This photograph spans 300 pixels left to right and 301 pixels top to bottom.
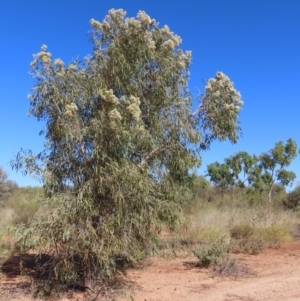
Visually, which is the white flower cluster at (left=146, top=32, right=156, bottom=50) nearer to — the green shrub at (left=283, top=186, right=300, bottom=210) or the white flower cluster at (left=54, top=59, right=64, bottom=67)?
the white flower cluster at (left=54, top=59, right=64, bottom=67)

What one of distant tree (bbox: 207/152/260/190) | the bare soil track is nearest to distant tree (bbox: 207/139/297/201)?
distant tree (bbox: 207/152/260/190)

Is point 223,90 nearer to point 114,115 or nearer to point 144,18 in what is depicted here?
point 144,18

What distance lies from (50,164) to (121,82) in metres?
2.26

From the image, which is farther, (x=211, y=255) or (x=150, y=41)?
(x=211, y=255)

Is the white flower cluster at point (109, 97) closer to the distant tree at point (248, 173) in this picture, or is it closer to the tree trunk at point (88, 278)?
the tree trunk at point (88, 278)

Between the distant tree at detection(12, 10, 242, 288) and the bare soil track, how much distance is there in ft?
3.58

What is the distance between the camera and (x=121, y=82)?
9.18 m

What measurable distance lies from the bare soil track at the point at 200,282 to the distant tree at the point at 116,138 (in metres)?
1.09

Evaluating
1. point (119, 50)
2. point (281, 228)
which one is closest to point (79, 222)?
point (119, 50)

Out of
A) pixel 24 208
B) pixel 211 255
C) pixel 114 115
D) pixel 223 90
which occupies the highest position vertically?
pixel 223 90

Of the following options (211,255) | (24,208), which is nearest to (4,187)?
(24,208)

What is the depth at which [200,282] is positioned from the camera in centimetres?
1046

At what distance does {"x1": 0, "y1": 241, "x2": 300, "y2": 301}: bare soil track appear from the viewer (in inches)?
350

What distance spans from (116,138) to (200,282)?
4544 millimetres
